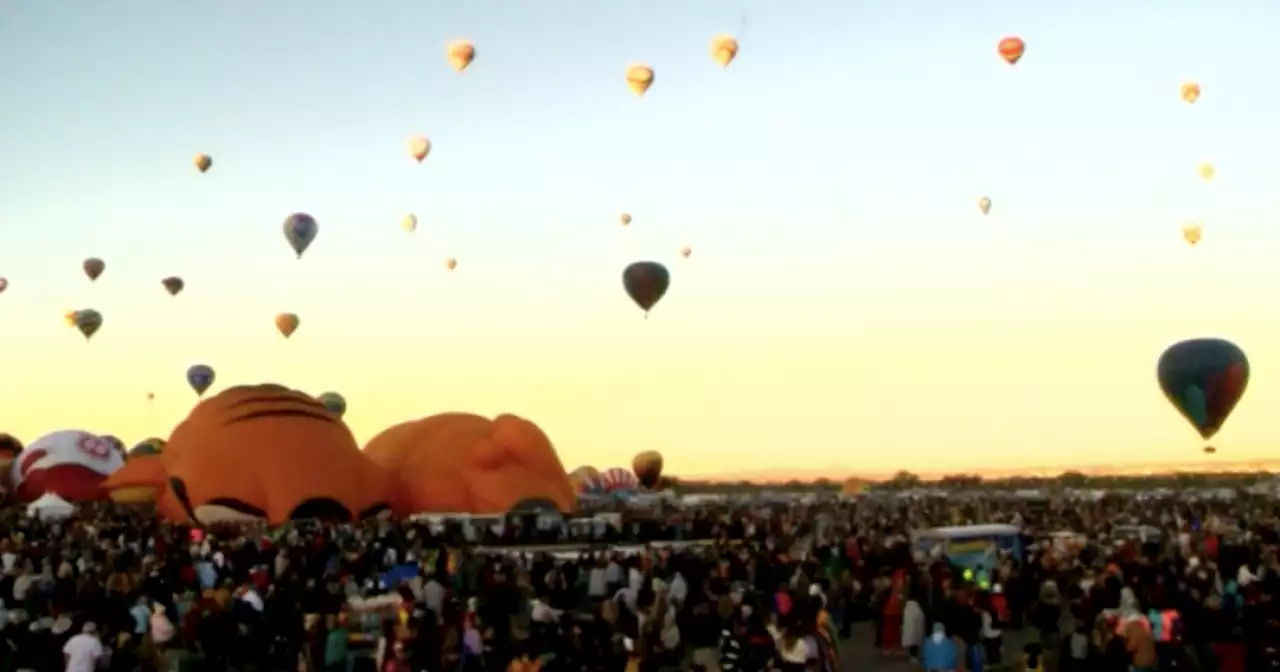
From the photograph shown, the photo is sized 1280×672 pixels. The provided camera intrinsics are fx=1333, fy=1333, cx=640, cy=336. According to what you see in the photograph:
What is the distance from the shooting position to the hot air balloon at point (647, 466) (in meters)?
59.4

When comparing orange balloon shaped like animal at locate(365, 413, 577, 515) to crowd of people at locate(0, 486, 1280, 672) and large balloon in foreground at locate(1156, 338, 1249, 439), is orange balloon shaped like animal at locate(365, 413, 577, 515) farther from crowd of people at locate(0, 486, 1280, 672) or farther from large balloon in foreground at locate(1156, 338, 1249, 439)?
large balloon in foreground at locate(1156, 338, 1249, 439)

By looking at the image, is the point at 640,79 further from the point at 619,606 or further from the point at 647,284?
the point at 619,606

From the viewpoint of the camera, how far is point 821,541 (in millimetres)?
22750

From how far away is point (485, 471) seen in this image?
32.4 metres

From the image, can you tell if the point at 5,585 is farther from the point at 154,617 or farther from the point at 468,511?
the point at 468,511

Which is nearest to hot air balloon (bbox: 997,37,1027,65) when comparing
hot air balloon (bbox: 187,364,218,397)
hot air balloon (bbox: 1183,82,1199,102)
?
hot air balloon (bbox: 1183,82,1199,102)

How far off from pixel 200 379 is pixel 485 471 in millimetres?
15858

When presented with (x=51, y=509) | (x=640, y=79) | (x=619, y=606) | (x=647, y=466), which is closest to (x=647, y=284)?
(x=640, y=79)

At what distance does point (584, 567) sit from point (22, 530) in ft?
44.8

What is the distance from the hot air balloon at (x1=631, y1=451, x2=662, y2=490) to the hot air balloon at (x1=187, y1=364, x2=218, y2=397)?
21.3 metres

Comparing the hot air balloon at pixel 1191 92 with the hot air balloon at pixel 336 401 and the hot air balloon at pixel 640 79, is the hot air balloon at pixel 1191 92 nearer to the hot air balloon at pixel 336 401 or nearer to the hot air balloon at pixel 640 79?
the hot air balloon at pixel 640 79

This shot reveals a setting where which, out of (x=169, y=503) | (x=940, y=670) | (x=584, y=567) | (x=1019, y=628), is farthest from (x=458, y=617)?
(x=169, y=503)

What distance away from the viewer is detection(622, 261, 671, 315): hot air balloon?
32.2m

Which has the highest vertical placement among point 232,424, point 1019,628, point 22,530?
point 232,424
